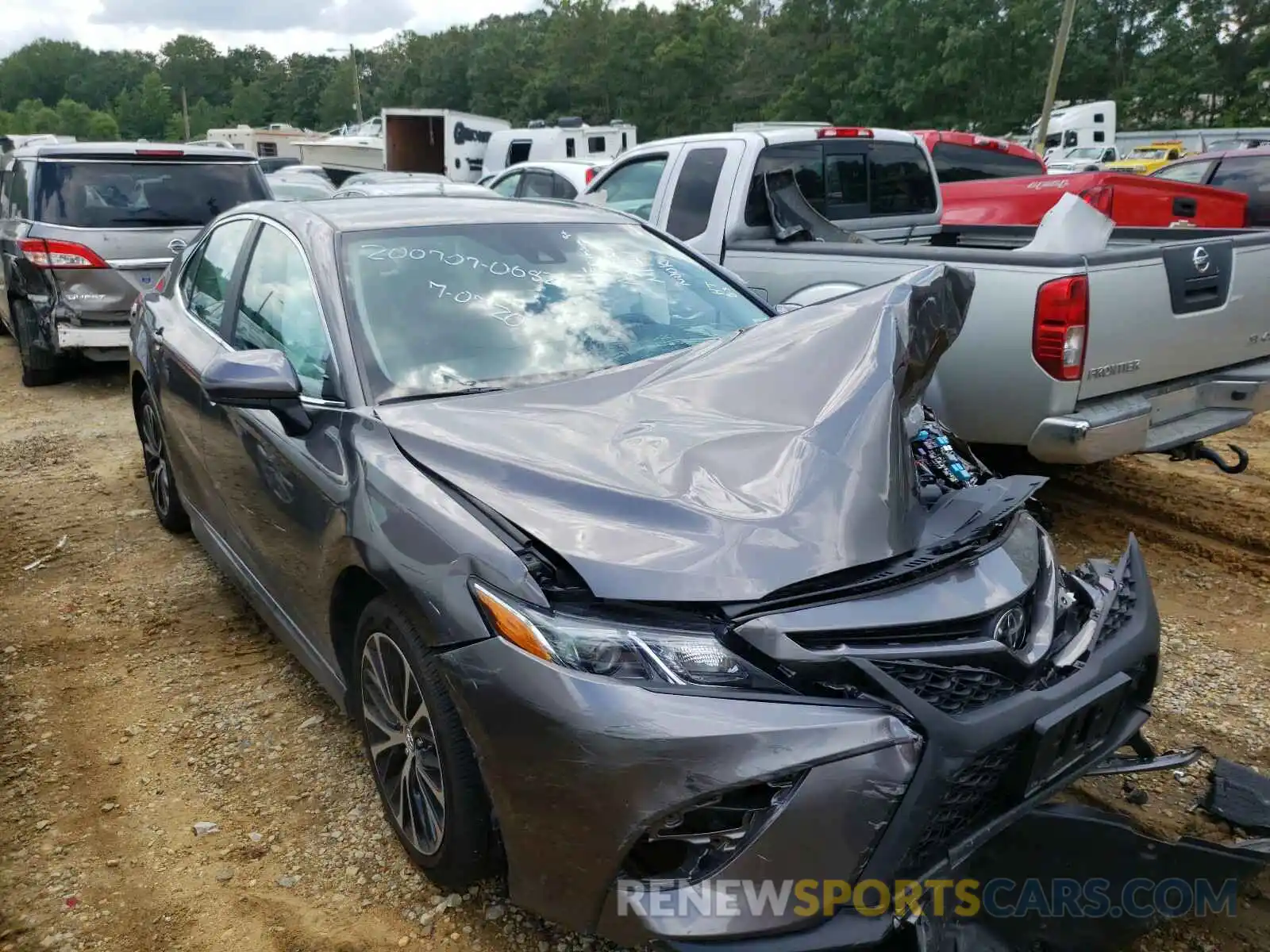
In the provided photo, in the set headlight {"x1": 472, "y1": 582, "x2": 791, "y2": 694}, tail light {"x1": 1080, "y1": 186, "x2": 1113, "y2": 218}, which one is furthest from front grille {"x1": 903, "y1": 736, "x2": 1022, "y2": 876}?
tail light {"x1": 1080, "y1": 186, "x2": 1113, "y2": 218}

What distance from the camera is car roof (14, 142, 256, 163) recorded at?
7645mm

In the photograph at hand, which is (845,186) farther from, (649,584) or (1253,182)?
(1253,182)

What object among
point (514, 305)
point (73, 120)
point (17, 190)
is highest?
point (73, 120)

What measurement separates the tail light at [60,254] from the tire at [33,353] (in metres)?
0.77

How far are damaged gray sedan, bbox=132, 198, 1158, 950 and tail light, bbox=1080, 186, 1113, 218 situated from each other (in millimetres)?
6036

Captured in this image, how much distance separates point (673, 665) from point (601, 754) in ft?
0.72

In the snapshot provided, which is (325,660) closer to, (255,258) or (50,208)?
(255,258)

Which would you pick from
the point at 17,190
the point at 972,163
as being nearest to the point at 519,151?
the point at 972,163

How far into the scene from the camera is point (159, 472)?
4945mm

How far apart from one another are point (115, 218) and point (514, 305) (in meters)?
5.84

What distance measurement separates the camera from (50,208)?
7.51 m

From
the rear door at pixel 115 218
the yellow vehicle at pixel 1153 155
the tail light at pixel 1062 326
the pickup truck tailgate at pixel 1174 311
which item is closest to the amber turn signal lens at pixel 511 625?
the tail light at pixel 1062 326

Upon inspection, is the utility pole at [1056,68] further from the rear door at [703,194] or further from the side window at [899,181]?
the rear door at [703,194]

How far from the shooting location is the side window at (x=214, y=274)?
3.87 meters
